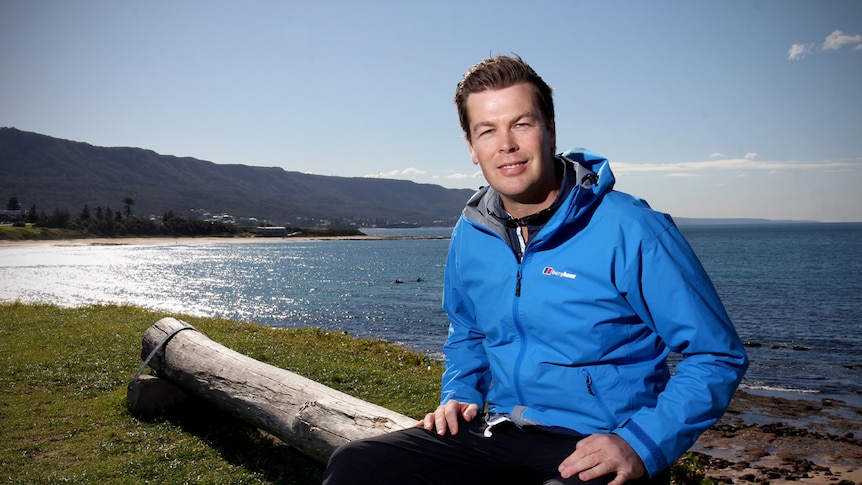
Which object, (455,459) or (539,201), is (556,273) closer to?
(539,201)

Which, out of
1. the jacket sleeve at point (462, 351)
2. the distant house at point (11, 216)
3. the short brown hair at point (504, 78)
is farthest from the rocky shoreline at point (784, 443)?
the distant house at point (11, 216)

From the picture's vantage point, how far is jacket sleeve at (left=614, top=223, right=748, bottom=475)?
8.41 ft

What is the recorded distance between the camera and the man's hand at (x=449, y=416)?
323 cm

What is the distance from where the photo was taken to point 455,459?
3.07 meters

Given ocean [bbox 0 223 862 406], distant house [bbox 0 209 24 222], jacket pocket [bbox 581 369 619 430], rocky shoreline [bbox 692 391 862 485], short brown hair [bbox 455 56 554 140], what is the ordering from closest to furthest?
1. jacket pocket [bbox 581 369 619 430]
2. short brown hair [bbox 455 56 554 140]
3. rocky shoreline [bbox 692 391 862 485]
4. ocean [bbox 0 223 862 406]
5. distant house [bbox 0 209 24 222]

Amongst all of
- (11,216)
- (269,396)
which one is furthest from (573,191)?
(11,216)

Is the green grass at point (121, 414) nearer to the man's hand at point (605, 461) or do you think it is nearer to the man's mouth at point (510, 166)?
the man's hand at point (605, 461)

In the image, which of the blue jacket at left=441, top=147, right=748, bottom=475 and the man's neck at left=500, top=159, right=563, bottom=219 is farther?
the man's neck at left=500, top=159, right=563, bottom=219

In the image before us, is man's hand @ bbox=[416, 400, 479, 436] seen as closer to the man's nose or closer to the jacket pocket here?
the jacket pocket

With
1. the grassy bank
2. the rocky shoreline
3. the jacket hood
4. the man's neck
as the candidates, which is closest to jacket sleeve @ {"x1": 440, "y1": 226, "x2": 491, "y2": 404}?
the jacket hood

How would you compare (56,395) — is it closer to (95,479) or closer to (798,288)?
(95,479)

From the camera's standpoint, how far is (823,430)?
1541cm

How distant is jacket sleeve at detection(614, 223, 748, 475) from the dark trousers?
0.43 meters

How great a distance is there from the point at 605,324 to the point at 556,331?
0.25 metres
